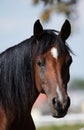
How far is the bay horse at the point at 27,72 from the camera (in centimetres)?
548

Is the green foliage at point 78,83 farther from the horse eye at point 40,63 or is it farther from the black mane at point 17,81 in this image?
the horse eye at point 40,63

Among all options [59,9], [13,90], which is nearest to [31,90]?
[13,90]

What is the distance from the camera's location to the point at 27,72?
5668 millimetres

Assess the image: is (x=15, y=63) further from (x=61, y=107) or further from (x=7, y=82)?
(x=61, y=107)

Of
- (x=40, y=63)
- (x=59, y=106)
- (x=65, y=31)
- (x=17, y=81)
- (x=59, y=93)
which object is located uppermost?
(x=65, y=31)

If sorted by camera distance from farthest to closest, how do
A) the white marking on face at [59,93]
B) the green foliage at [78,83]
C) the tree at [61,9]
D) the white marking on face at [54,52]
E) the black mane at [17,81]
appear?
the green foliage at [78,83] < the tree at [61,9] < the black mane at [17,81] < the white marking on face at [54,52] < the white marking on face at [59,93]

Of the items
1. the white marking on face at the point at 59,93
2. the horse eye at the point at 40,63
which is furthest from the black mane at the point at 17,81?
the white marking on face at the point at 59,93

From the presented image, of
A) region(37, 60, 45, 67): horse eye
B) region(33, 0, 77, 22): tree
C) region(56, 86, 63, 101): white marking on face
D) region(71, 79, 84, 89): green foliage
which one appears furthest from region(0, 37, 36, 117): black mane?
region(71, 79, 84, 89): green foliage

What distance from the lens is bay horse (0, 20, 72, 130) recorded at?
18.0 feet

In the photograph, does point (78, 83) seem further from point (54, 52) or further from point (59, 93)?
point (59, 93)

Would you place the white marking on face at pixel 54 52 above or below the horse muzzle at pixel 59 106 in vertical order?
above

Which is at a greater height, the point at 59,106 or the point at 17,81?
the point at 17,81

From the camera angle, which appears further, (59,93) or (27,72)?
(27,72)

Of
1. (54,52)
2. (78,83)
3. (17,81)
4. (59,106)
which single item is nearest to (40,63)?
(54,52)
